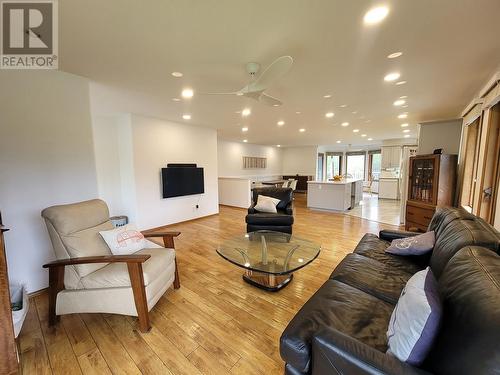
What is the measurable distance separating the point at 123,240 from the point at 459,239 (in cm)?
282

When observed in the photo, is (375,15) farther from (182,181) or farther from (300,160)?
(300,160)

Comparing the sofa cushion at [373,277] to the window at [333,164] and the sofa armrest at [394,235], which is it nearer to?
the sofa armrest at [394,235]

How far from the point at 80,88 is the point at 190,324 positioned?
2.88 m

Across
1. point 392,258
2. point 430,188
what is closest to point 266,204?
point 392,258

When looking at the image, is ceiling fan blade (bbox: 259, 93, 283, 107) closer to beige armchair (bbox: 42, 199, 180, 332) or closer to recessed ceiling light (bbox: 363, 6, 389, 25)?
recessed ceiling light (bbox: 363, 6, 389, 25)

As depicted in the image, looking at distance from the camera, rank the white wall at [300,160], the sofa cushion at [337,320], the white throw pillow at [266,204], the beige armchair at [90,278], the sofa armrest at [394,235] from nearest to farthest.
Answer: the sofa cushion at [337,320] → the beige armchair at [90,278] → the sofa armrest at [394,235] → the white throw pillow at [266,204] → the white wall at [300,160]

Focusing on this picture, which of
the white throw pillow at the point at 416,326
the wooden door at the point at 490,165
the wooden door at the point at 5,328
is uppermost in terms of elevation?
the wooden door at the point at 490,165

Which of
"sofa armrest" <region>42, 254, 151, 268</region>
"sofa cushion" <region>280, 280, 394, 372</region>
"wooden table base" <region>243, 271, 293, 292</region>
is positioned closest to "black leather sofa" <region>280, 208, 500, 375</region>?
"sofa cushion" <region>280, 280, 394, 372</region>

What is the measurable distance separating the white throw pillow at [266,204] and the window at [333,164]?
28.2 feet

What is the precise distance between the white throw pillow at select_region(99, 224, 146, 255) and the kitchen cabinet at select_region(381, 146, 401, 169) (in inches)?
369

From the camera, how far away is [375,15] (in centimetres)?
152

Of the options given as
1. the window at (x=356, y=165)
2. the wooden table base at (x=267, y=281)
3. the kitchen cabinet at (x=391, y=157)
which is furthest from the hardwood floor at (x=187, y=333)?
the window at (x=356, y=165)

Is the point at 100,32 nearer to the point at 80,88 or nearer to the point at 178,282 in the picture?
the point at 80,88

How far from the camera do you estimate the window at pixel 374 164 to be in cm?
1036
